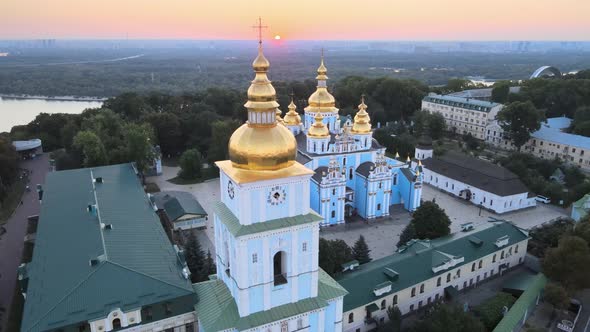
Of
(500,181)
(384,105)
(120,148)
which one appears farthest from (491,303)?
(384,105)

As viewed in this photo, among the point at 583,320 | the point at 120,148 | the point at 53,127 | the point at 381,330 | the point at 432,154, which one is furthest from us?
the point at 53,127

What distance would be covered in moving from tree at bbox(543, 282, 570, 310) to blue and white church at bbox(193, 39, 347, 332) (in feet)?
39.1

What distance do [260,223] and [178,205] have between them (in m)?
18.7

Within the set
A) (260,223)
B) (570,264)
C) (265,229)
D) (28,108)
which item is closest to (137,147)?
(260,223)

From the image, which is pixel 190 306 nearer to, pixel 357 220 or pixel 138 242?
pixel 138 242

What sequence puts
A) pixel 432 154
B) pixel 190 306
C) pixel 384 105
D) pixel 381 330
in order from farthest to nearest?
pixel 384 105 < pixel 432 154 < pixel 381 330 < pixel 190 306

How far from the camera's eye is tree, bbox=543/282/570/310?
18.9 meters

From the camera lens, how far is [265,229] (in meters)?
12.1

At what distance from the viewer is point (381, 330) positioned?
691 inches

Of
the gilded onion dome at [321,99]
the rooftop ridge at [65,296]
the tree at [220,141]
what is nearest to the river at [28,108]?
the tree at [220,141]

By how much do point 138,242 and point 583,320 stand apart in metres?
20.6

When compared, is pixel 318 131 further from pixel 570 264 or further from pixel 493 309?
pixel 570 264

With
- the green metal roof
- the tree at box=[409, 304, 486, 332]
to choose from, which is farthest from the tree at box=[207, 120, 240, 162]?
the green metal roof

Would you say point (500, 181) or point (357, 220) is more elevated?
point (500, 181)
